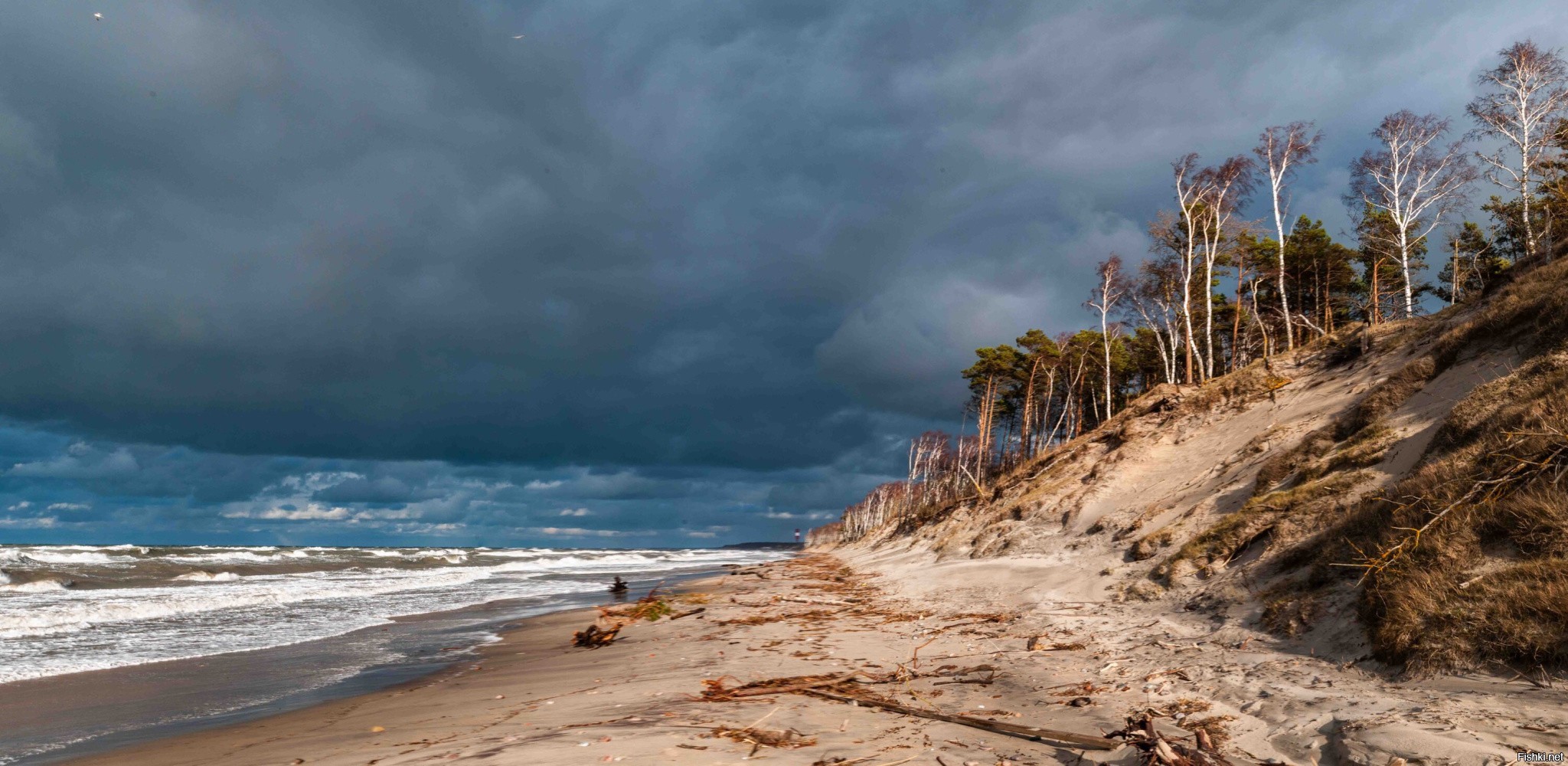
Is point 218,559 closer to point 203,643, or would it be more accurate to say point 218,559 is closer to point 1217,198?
point 203,643

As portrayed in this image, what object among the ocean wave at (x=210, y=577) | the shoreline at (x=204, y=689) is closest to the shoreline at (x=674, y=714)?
the shoreline at (x=204, y=689)

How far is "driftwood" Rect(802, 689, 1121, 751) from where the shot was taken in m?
4.93

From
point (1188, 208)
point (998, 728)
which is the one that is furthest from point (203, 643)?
point (1188, 208)

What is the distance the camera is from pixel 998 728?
545cm

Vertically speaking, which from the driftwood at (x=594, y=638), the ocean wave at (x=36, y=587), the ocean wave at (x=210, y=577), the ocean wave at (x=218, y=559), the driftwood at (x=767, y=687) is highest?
the driftwood at (x=767, y=687)

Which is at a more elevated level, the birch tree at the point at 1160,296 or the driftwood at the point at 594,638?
the birch tree at the point at 1160,296

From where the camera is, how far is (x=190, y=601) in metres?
21.1

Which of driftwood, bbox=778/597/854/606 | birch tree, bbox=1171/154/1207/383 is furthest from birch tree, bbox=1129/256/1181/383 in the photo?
driftwood, bbox=778/597/854/606

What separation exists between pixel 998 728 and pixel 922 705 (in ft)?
3.48

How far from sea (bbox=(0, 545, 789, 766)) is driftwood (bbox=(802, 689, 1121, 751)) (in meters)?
7.70

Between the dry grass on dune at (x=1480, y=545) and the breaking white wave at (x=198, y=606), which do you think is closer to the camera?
the dry grass on dune at (x=1480, y=545)

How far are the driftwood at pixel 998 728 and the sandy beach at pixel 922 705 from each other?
0.07m

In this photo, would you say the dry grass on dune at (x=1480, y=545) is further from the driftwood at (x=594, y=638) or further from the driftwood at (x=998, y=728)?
the driftwood at (x=594, y=638)

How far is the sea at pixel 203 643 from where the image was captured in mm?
8883
